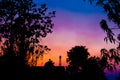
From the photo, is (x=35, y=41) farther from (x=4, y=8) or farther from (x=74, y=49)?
(x=74, y=49)

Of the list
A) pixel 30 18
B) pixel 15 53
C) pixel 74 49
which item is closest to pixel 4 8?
pixel 30 18

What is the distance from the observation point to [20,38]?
48.6 metres

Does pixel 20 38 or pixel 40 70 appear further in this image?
pixel 40 70

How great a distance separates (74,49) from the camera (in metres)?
98.4

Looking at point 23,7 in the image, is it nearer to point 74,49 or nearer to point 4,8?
point 4,8

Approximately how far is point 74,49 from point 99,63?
7556 centimetres

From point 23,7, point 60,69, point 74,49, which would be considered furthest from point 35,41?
point 74,49

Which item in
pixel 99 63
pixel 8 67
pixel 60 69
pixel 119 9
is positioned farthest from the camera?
pixel 60 69

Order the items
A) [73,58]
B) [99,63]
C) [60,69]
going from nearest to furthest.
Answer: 1. [99,63]
2. [60,69]
3. [73,58]

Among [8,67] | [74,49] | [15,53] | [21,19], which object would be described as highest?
[74,49]

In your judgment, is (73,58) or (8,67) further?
(73,58)

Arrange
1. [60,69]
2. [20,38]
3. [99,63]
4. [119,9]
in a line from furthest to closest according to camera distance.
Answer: [60,69] < [20,38] < [99,63] < [119,9]

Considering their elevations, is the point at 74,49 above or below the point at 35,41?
above

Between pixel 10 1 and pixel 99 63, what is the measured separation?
84.1 feet
